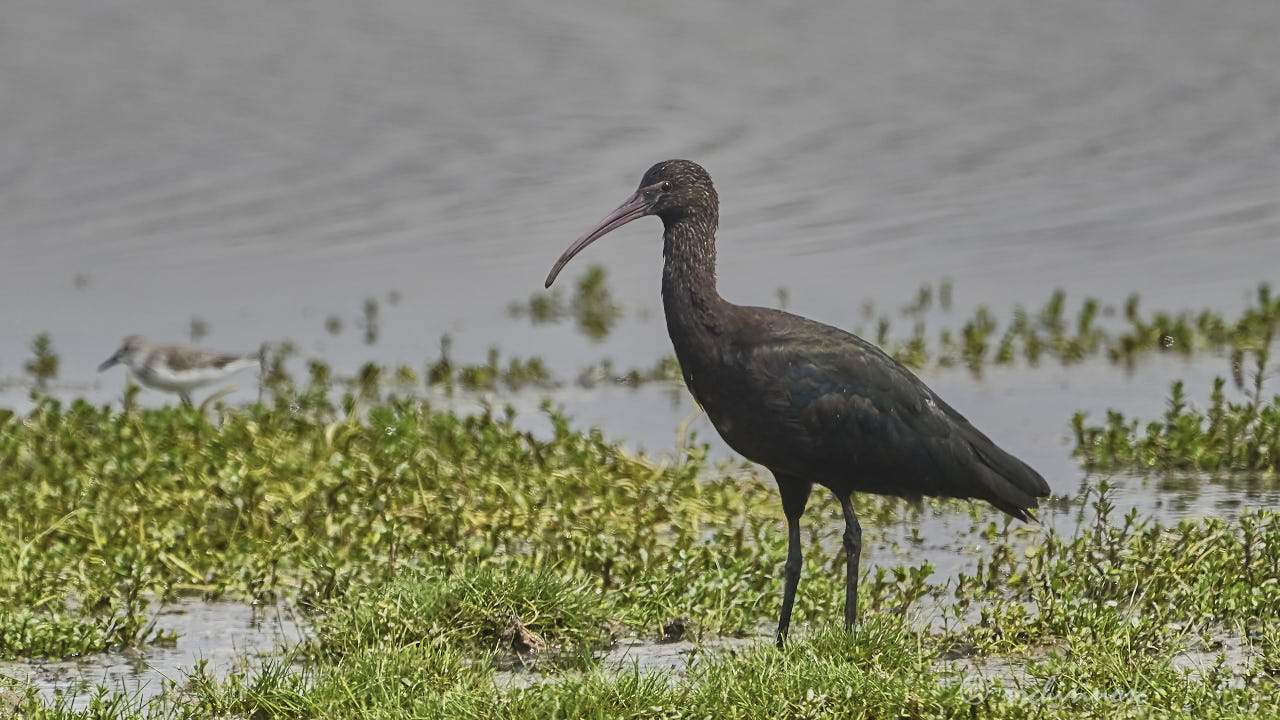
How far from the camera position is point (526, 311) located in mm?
15156

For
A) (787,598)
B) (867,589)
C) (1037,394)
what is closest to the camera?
(787,598)

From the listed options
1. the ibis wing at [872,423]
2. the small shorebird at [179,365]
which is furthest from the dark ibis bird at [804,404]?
the small shorebird at [179,365]

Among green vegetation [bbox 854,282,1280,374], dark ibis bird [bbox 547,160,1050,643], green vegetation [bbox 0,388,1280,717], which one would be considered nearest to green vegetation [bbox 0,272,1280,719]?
green vegetation [bbox 0,388,1280,717]

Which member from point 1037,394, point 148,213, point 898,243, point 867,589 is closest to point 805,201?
point 898,243

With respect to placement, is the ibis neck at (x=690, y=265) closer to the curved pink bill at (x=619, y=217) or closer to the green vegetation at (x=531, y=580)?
the curved pink bill at (x=619, y=217)

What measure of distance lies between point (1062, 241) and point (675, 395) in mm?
6536

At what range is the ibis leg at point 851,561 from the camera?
6.58 metres

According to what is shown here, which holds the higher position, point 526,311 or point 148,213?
point 148,213

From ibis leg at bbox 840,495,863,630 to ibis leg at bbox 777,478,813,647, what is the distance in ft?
0.53

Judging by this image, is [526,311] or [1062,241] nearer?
[526,311]

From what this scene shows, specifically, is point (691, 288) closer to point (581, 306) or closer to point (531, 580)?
point (531, 580)

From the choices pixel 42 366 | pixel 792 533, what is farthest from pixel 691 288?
pixel 42 366

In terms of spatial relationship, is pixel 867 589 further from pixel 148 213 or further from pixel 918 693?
pixel 148 213

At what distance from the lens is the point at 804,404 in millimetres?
6551
